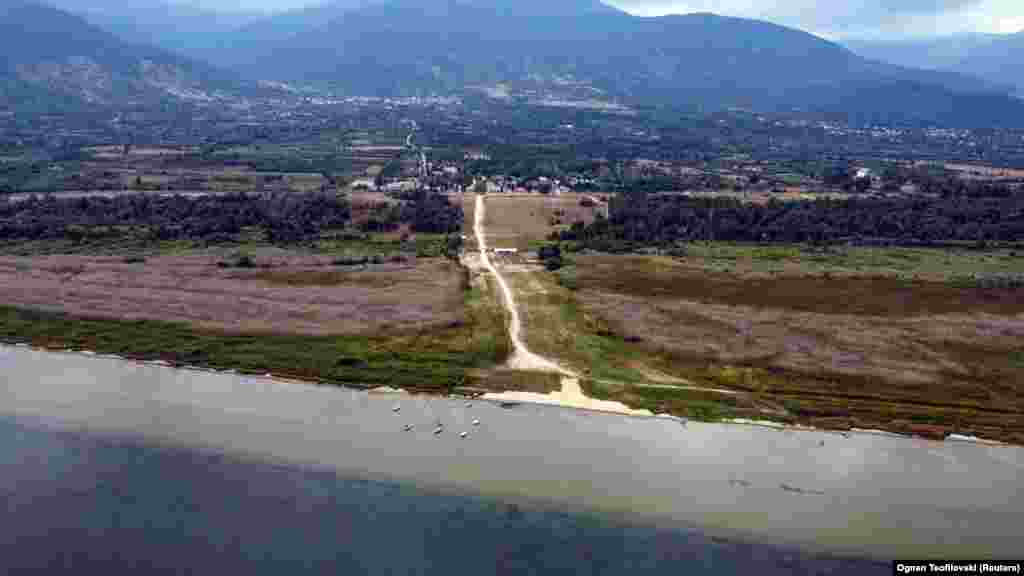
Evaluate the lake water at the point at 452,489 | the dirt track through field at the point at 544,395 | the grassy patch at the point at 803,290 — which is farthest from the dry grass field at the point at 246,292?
the grassy patch at the point at 803,290

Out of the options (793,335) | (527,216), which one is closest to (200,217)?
(527,216)

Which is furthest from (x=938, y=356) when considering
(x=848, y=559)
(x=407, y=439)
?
(x=407, y=439)

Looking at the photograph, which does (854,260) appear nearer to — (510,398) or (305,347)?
(510,398)

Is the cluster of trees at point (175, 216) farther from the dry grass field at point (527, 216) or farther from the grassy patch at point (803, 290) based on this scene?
the grassy patch at point (803, 290)

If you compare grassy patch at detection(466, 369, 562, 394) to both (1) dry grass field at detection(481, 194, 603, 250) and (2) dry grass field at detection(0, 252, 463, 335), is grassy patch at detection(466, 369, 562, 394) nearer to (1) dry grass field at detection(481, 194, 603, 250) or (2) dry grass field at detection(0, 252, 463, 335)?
(2) dry grass field at detection(0, 252, 463, 335)

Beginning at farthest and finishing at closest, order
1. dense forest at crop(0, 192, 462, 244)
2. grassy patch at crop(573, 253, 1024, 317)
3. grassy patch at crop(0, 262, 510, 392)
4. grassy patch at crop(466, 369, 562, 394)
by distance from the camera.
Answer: dense forest at crop(0, 192, 462, 244) < grassy patch at crop(573, 253, 1024, 317) < grassy patch at crop(0, 262, 510, 392) < grassy patch at crop(466, 369, 562, 394)

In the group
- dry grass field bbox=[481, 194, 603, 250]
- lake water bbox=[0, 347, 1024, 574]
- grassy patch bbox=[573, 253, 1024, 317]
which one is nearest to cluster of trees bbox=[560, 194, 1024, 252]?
dry grass field bbox=[481, 194, 603, 250]
